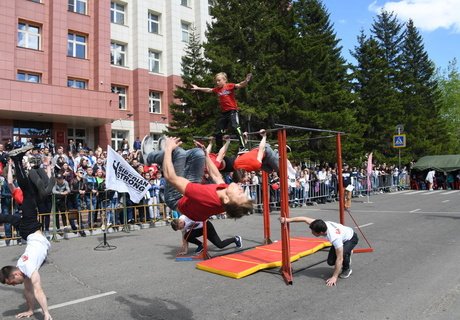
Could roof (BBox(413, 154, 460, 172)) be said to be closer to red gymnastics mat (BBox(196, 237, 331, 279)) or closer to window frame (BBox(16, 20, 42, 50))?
red gymnastics mat (BBox(196, 237, 331, 279))

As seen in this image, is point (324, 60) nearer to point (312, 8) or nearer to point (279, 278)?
point (312, 8)

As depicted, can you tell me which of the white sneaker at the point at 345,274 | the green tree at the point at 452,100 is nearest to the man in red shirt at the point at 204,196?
the white sneaker at the point at 345,274

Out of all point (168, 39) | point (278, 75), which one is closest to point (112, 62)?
point (168, 39)

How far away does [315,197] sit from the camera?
66.0 feet

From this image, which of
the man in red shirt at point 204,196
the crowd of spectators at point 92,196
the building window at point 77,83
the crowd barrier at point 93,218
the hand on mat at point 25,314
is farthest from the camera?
the building window at point 77,83

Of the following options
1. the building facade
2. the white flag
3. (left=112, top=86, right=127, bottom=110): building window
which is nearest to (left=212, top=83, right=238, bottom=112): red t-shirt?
the white flag

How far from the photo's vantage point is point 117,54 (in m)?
32.2

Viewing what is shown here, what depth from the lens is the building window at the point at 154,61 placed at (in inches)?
1346

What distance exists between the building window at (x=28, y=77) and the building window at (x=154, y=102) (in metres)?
9.59

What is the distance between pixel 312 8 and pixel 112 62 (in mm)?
15634

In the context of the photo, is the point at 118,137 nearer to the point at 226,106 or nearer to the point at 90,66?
the point at 90,66

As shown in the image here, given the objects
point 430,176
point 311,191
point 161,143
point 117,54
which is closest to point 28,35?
point 117,54

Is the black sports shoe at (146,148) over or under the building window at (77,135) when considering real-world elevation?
under

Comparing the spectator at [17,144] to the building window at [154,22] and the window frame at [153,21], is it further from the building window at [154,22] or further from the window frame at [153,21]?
the building window at [154,22]
